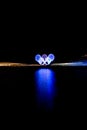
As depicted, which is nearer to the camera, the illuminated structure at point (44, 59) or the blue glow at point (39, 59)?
the illuminated structure at point (44, 59)

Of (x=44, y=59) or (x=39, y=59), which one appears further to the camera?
(x=39, y=59)

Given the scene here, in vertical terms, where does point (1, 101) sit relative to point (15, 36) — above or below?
below

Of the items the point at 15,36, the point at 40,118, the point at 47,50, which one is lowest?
the point at 40,118

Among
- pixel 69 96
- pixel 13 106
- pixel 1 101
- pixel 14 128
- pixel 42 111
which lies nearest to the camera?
pixel 14 128

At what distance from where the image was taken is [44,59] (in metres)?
13.7

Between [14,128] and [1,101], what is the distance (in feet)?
5.13

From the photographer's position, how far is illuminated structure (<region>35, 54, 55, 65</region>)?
13.6 m

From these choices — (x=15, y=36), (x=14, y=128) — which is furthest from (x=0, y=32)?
(x=14, y=128)

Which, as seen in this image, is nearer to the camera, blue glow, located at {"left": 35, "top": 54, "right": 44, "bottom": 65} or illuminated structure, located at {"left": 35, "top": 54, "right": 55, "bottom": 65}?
illuminated structure, located at {"left": 35, "top": 54, "right": 55, "bottom": 65}

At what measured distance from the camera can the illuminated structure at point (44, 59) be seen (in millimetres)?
13633

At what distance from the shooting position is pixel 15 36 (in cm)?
1650

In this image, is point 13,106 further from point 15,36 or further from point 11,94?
point 15,36

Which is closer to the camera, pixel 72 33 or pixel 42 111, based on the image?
pixel 42 111

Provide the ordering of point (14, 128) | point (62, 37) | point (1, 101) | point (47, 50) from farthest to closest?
point (62, 37) < point (47, 50) < point (1, 101) < point (14, 128)
